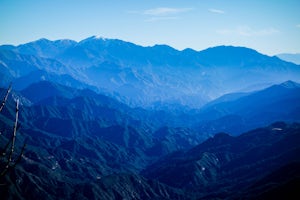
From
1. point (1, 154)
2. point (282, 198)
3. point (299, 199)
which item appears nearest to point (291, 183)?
point (282, 198)

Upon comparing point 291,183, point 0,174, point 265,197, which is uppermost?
point 0,174

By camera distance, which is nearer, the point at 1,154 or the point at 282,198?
the point at 1,154

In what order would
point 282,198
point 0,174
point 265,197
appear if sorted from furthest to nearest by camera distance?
point 265,197 < point 282,198 < point 0,174

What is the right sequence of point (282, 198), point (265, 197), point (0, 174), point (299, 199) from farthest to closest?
point (265, 197)
point (282, 198)
point (299, 199)
point (0, 174)

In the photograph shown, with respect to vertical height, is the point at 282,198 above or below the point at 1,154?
below

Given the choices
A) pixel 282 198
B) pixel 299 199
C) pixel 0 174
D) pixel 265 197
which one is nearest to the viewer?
pixel 0 174

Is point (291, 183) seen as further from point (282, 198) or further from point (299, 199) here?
point (299, 199)

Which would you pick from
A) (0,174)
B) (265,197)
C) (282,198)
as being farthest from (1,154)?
(265,197)

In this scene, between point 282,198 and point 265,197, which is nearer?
point 282,198

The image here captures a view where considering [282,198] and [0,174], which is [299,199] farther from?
[0,174]
